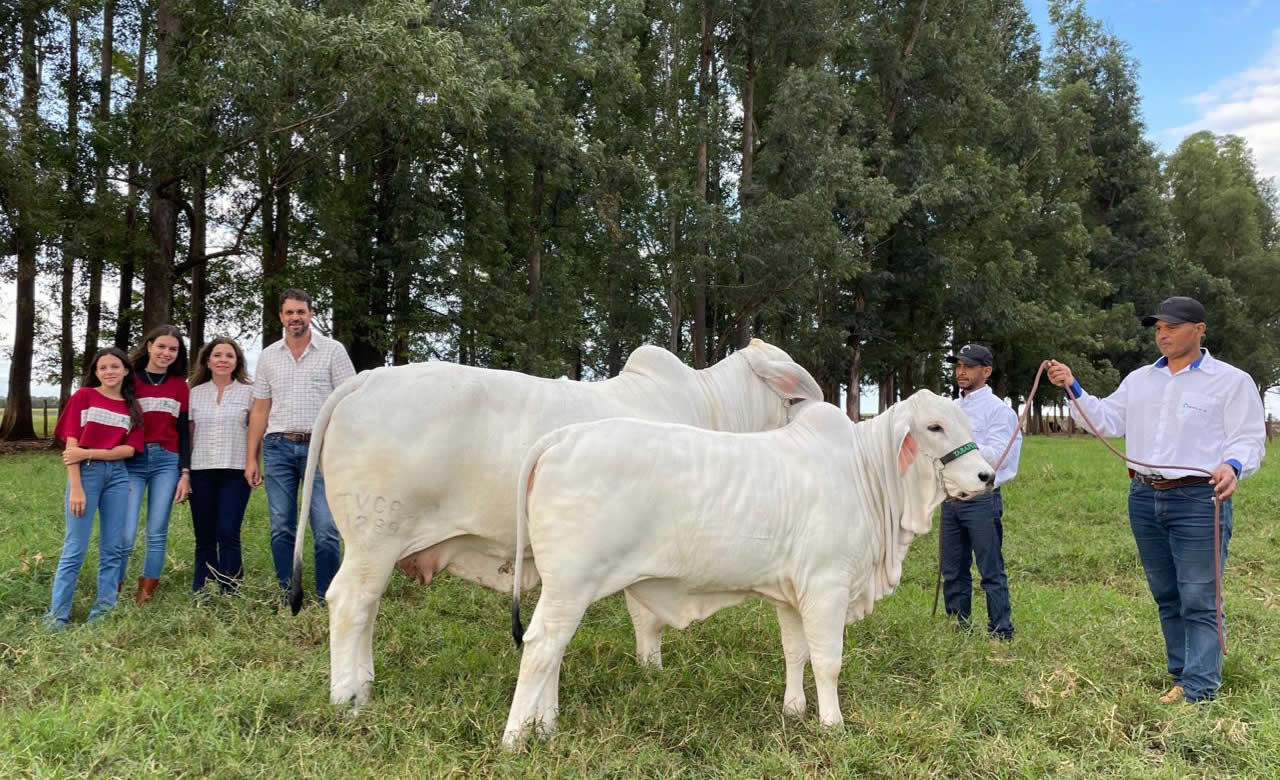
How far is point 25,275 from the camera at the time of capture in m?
15.4

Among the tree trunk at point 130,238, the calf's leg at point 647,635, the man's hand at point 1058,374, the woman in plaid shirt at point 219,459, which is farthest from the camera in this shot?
the tree trunk at point 130,238

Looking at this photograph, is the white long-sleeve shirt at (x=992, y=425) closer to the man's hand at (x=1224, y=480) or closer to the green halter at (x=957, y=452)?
the man's hand at (x=1224, y=480)

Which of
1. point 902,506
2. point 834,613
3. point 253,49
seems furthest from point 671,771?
point 253,49

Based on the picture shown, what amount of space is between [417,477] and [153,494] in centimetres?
266

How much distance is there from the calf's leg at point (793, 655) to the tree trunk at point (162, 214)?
13.3 m

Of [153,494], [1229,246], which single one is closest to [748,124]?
[153,494]

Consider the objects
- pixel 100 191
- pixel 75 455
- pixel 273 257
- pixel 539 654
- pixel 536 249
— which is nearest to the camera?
pixel 539 654

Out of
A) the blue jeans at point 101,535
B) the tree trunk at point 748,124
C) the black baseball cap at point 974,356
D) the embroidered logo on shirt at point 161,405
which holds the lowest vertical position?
the blue jeans at point 101,535

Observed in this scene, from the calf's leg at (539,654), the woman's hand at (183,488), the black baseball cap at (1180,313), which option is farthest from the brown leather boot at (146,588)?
the black baseball cap at (1180,313)

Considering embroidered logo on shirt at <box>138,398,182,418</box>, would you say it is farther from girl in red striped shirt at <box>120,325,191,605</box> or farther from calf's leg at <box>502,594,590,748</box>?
calf's leg at <box>502,594,590,748</box>

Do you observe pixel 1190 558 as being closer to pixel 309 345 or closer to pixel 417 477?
pixel 417 477

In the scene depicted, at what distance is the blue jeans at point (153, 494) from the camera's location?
5.54 m

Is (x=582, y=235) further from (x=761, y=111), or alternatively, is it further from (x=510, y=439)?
(x=510, y=439)

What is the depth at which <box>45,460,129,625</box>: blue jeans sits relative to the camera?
522cm
